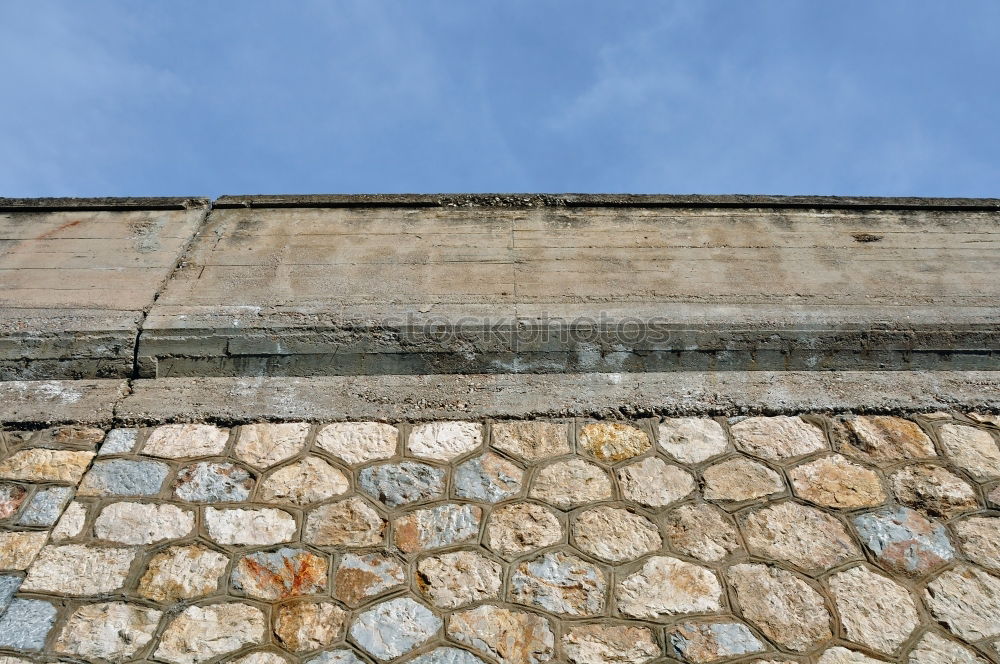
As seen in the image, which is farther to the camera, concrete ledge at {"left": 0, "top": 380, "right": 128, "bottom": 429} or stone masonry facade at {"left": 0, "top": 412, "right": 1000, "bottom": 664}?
concrete ledge at {"left": 0, "top": 380, "right": 128, "bottom": 429}

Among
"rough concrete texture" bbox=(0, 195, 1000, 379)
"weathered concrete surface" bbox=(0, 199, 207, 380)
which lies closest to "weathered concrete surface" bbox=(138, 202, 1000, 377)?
"rough concrete texture" bbox=(0, 195, 1000, 379)

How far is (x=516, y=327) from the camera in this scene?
355 cm

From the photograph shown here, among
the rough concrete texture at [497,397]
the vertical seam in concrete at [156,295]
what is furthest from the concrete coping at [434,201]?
the rough concrete texture at [497,397]

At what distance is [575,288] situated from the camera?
386 centimetres

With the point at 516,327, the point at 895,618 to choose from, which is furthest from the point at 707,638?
the point at 516,327

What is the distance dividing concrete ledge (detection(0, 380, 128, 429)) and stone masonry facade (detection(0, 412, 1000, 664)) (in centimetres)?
9

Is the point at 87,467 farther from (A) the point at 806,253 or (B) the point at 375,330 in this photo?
(A) the point at 806,253

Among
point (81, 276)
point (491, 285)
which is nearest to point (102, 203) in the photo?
point (81, 276)

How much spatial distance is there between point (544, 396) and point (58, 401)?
6.55 feet

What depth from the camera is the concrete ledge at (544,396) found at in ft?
10.9

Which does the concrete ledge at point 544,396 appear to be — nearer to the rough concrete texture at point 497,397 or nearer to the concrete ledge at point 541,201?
the rough concrete texture at point 497,397

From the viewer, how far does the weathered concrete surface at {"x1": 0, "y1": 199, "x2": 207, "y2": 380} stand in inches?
137

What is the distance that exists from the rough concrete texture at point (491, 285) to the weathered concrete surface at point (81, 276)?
0.01 metres

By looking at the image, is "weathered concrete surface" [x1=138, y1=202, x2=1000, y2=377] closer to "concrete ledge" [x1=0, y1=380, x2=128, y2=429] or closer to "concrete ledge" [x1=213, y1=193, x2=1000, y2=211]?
"concrete ledge" [x1=213, y1=193, x2=1000, y2=211]
